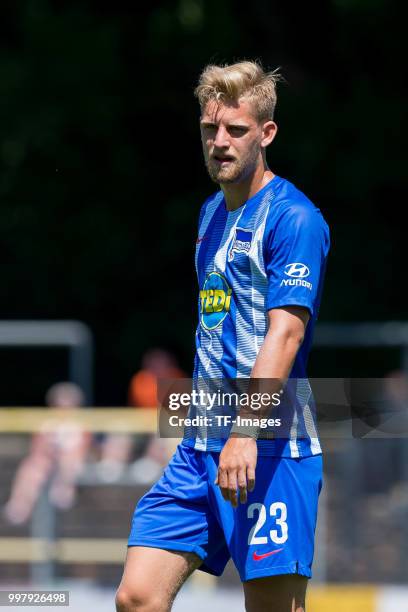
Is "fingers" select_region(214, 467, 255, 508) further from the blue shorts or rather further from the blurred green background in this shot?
the blurred green background

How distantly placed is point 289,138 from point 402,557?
746cm

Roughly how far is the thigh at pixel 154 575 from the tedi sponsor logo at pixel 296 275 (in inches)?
37.8

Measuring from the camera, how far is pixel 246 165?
4.05 m

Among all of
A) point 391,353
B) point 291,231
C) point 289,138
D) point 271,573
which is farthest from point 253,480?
point 289,138

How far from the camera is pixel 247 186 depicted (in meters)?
4.11

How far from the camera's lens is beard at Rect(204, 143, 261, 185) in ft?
13.2

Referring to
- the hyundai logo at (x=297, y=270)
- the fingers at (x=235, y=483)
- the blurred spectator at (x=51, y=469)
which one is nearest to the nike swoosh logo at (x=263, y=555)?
the fingers at (x=235, y=483)

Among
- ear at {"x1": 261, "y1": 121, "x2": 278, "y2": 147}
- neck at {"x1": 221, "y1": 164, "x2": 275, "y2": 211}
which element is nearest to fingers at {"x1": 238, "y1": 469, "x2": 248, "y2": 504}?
neck at {"x1": 221, "y1": 164, "x2": 275, "y2": 211}

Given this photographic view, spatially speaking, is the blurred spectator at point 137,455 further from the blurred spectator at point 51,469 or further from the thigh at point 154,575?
the thigh at point 154,575

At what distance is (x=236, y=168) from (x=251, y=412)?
836 millimetres

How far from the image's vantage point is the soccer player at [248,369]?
386 cm

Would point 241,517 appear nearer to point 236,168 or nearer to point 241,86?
point 236,168

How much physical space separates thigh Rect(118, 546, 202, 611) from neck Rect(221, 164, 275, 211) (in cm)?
119

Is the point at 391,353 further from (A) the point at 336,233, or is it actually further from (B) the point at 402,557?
(B) the point at 402,557
